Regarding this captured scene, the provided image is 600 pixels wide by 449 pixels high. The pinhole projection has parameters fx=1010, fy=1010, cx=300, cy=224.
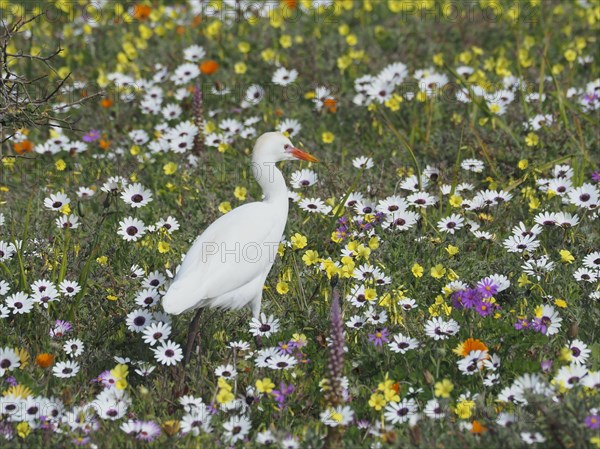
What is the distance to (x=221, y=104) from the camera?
6.88m

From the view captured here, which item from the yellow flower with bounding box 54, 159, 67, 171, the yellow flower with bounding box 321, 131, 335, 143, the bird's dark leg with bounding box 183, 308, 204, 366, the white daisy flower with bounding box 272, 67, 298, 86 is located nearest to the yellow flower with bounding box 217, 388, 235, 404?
the bird's dark leg with bounding box 183, 308, 204, 366

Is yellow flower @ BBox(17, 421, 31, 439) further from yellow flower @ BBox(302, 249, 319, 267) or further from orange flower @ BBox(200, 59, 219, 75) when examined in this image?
orange flower @ BBox(200, 59, 219, 75)

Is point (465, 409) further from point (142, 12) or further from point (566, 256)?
point (142, 12)

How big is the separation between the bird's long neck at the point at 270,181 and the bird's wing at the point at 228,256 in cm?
8

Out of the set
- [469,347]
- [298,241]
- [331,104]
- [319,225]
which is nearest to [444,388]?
[469,347]

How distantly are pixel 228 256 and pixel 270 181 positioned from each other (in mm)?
565

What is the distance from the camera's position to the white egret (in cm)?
404

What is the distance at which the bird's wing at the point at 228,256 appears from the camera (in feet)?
13.1

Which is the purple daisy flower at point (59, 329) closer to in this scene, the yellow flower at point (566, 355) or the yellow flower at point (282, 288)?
the yellow flower at point (282, 288)

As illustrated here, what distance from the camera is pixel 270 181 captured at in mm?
4609

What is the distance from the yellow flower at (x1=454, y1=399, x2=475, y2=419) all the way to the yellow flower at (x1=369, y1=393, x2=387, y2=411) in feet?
0.90

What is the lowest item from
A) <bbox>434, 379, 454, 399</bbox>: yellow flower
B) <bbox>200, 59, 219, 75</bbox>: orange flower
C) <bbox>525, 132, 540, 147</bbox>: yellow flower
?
<bbox>434, 379, 454, 399</bbox>: yellow flower

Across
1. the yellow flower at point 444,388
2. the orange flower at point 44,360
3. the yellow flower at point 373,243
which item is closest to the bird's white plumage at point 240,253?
the yellow flower at point 373,243

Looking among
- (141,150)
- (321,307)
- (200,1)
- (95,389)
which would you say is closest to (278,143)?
(321,307)
